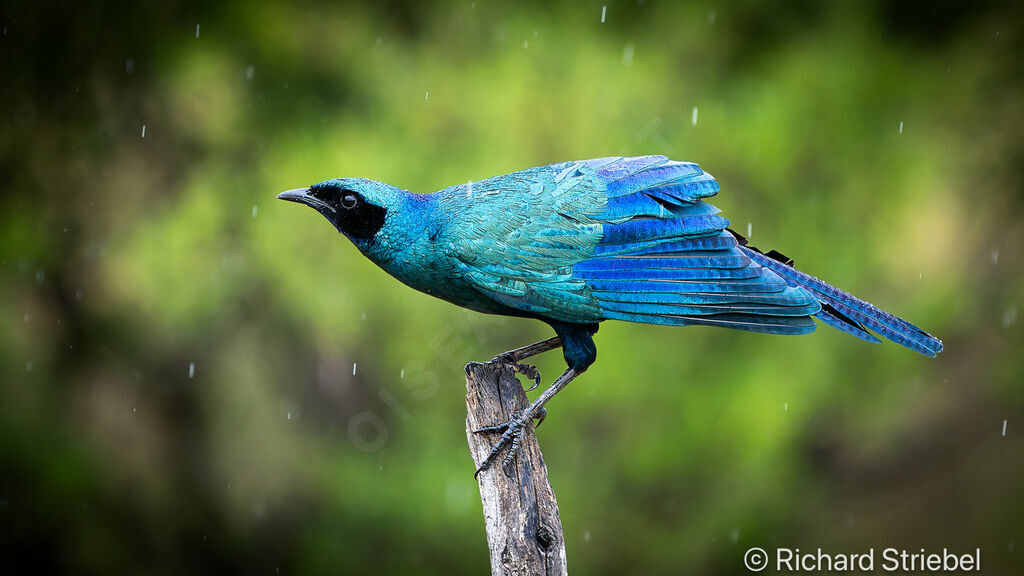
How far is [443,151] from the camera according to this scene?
5.98 metres

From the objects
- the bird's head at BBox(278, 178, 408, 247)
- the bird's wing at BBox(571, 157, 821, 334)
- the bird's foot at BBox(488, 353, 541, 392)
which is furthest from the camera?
the bird's foot at BBox(488, 353, 541, 392)

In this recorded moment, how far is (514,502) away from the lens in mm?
3318

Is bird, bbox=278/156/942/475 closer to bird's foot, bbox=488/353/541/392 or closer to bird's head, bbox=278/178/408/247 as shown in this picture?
bird's head, bbox=278/178/408/247

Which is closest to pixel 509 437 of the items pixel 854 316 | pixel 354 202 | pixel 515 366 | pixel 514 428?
pixel 514 428

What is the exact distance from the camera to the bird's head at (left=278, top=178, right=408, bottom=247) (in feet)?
11.0

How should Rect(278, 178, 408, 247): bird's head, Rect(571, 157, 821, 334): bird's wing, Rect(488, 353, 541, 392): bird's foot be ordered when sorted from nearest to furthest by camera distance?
Rect(571, 157, 821, 334): bird's wing < Rect(278, 178, 408, 247): bird's head < Rect(488, 353, 541, 392): bird's foot

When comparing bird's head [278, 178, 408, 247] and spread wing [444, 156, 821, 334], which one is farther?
bird's head [278, 178, 408, 247]

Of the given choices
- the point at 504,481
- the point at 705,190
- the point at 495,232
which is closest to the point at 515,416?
the point at 504,481

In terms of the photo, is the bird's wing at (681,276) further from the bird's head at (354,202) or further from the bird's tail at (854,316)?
the bird's head at (354,202)

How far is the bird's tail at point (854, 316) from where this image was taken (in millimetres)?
3365

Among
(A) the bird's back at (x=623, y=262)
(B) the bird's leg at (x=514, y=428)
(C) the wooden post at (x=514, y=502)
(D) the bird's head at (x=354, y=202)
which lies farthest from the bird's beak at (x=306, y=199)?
(B) the bird's leg at (x=514, y=428)

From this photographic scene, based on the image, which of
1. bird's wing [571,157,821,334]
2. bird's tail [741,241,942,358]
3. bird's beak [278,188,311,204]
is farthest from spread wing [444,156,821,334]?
bird's beak [278,188,311,204]

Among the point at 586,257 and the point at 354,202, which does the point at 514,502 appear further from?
the point at 354,202

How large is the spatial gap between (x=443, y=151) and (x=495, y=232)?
2811 mm
